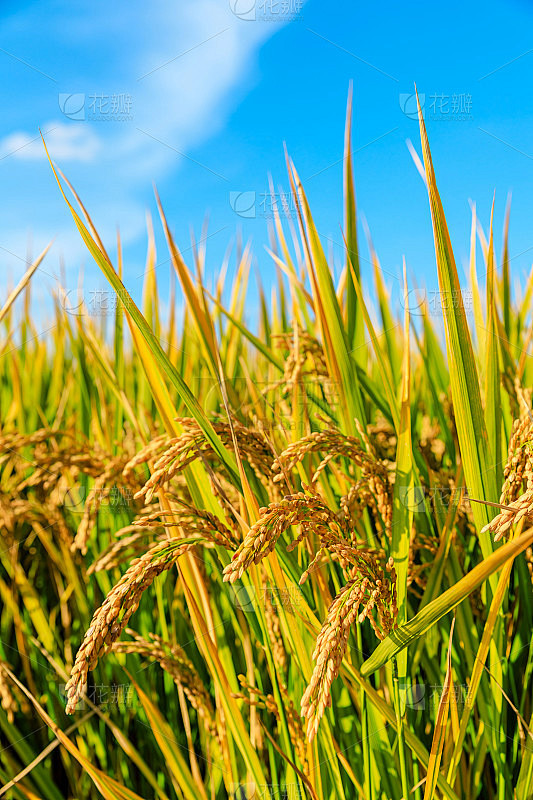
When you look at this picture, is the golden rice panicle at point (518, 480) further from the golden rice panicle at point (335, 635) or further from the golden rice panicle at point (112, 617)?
the golden rice panicle at point (112, 617)

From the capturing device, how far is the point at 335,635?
15.1 inches

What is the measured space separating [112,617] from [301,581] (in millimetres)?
170

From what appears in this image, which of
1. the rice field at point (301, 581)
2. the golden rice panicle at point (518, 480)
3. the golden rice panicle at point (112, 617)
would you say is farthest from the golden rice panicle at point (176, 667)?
the golden rice panicle at point (518, 480)

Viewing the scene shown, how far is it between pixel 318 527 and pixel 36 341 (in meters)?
1.33

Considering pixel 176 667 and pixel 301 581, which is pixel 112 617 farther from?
pixel 176 667

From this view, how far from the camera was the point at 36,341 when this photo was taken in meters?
1.51

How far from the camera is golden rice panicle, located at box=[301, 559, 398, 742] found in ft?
1.24

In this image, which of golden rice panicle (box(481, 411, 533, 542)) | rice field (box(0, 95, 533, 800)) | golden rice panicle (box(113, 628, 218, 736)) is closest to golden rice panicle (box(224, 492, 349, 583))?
rice field (box(0, 95, 533, 800))

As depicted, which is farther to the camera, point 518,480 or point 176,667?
point 176,667

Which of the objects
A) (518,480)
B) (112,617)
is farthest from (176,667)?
(518,480)

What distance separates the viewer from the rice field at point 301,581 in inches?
19.8

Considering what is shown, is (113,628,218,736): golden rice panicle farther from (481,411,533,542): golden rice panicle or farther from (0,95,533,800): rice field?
(481,411,533,542): golden rice panicle

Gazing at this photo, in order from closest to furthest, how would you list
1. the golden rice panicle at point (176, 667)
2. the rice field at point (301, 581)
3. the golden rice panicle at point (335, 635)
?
the golden rice panicle at point (335, 635) < the rice field at point (301, 581) < the golden rice panicle at point (176, 667)

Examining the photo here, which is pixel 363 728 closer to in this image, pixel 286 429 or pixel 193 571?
pixel 193 571
